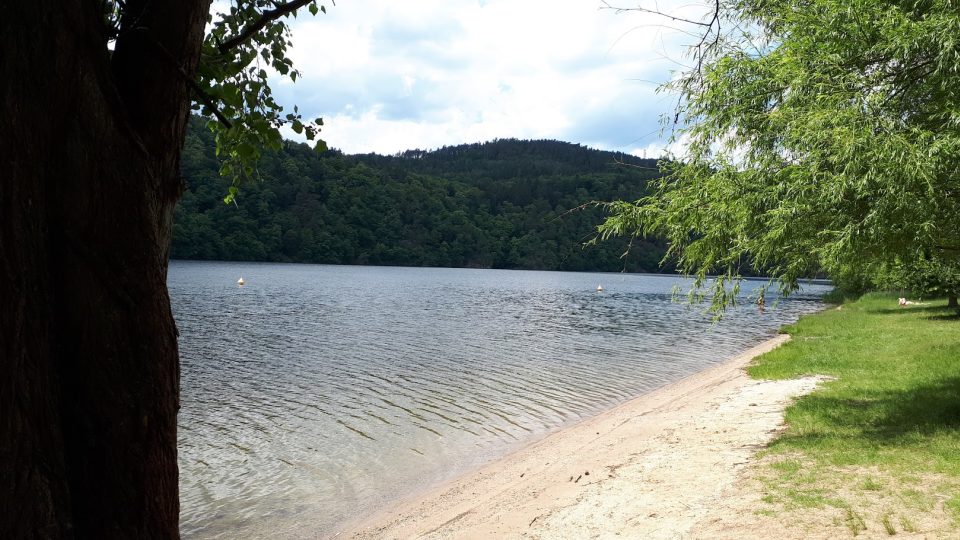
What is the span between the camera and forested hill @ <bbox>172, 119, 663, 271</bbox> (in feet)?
439

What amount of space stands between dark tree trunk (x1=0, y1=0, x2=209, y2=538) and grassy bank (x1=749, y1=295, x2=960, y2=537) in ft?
22.2

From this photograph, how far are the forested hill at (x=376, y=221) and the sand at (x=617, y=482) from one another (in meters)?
106

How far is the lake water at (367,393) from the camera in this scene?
490 inches

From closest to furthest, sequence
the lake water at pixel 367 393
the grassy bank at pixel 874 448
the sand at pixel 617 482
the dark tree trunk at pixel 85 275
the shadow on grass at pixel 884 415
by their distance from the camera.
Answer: the dark tree trunk at pixel 85 275
the grassy bank at pixel 874 448
the sand at pixel 617 482
the shadow on grass at pixel 884 415
the lake water at pixel 367 393

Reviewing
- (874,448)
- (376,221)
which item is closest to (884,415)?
(874,448)

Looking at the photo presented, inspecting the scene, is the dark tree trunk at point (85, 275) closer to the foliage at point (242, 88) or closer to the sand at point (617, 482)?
the foliage at point (242, 88)

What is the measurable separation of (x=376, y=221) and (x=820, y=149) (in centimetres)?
16454

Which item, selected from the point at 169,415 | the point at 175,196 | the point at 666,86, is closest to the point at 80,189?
the point at 175,196

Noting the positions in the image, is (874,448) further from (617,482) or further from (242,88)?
(242,88)

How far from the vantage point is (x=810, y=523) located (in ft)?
22.5

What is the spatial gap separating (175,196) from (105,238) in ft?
1.56

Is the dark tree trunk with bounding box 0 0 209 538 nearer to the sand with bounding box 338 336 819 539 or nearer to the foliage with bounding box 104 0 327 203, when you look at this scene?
the foliage with bounding box 104 0 327 203

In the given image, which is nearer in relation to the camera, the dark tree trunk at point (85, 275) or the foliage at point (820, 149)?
the dark tree trunk at point (85, 275)

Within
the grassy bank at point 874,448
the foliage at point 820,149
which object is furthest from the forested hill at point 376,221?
the foliage at point 820,149
